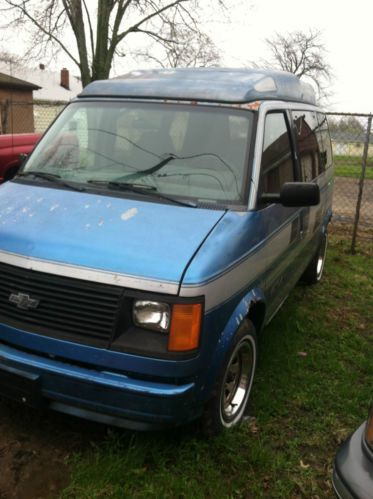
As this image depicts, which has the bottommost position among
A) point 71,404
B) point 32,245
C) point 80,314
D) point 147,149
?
point 71,404

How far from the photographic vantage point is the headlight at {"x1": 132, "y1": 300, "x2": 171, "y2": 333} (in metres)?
2.41

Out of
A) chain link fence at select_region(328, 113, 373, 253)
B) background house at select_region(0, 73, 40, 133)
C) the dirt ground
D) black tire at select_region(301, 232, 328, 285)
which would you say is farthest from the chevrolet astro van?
background house at select_region(0, 73, 40, 133)

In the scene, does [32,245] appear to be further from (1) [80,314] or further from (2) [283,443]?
(2) [283,443]

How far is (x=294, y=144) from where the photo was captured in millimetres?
4074

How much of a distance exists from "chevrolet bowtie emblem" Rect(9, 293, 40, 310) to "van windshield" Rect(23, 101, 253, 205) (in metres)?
0.98

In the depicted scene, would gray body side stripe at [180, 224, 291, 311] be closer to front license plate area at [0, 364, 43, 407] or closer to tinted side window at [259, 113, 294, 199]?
tinted side window at [259, 113, 294, 199]

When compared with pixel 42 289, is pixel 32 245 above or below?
above

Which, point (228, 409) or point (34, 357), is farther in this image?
point (228, 409)

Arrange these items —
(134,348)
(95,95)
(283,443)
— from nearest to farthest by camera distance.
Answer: (134,348) → (283,443) → (95,95)

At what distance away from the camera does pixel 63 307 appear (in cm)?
250

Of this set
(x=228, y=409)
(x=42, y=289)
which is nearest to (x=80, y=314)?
(x=42, y=289)

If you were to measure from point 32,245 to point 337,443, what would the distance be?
7.39ft

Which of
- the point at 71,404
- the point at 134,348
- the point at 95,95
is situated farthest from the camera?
the point at 95,95

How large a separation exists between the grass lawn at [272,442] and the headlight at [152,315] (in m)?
0.85
